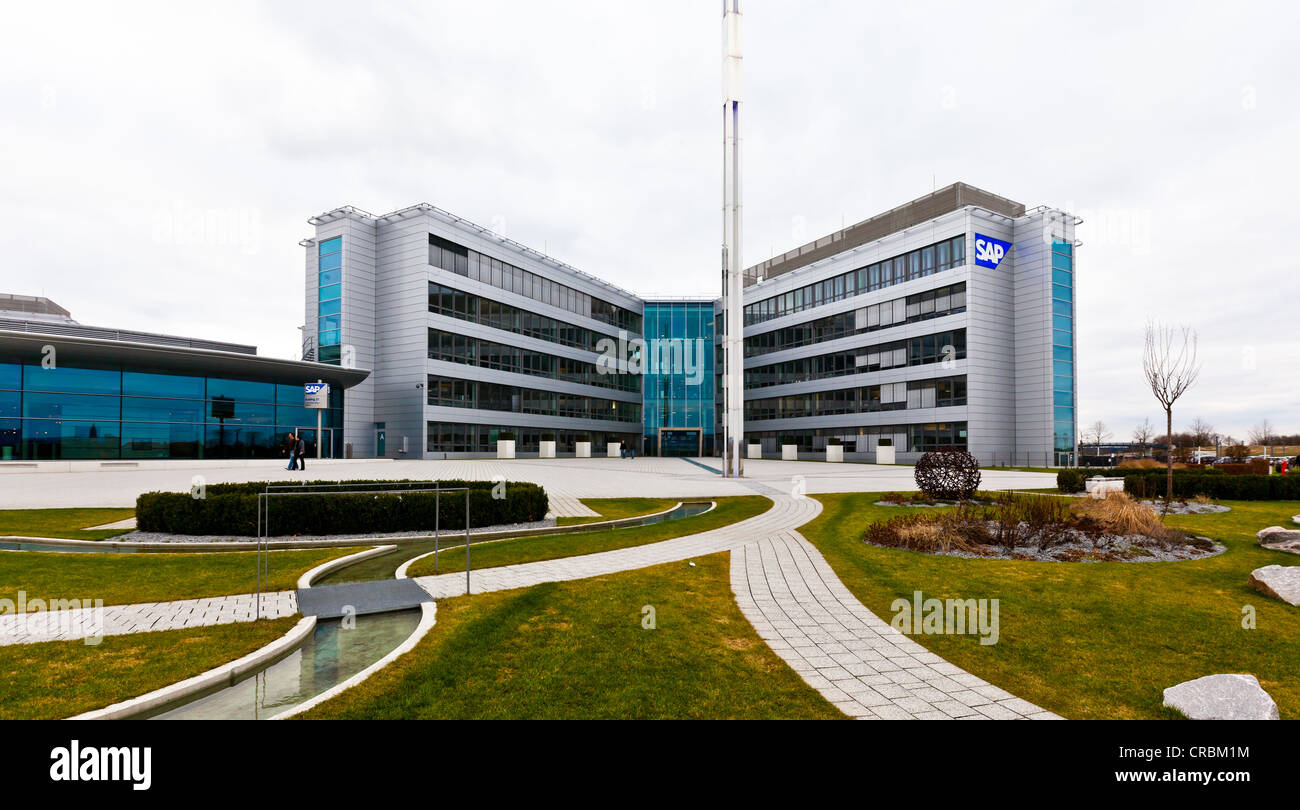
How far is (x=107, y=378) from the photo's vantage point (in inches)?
1325

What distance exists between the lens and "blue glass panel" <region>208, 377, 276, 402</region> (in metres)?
37.4

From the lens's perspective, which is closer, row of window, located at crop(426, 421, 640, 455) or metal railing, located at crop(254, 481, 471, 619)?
metal railing, located at crop(254, 481, 471, 619)

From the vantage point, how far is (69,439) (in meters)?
32.6

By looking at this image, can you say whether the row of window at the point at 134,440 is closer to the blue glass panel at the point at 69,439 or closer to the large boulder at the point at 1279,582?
the blue glass panel at the point at 69,439

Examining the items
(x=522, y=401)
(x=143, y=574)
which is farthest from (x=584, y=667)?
(x=522, y=401)

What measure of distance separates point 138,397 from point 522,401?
92.4 ft

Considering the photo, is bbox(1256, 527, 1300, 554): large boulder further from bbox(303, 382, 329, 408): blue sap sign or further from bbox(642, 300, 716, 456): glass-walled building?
bbox(642, 300, 716, 456): glass-walled building

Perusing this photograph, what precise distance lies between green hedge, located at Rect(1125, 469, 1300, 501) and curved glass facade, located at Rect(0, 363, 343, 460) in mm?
46801

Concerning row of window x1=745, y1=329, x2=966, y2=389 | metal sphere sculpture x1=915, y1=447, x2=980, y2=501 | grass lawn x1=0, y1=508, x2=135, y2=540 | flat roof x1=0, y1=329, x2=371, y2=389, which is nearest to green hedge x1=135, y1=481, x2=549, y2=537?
grass lawn x1=0, y1=508, x2=135, y2=540

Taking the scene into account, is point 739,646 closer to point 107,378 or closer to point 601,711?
point 601,711

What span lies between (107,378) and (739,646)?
42936 mm

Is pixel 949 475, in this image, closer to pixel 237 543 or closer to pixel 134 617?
pixel 237 543
